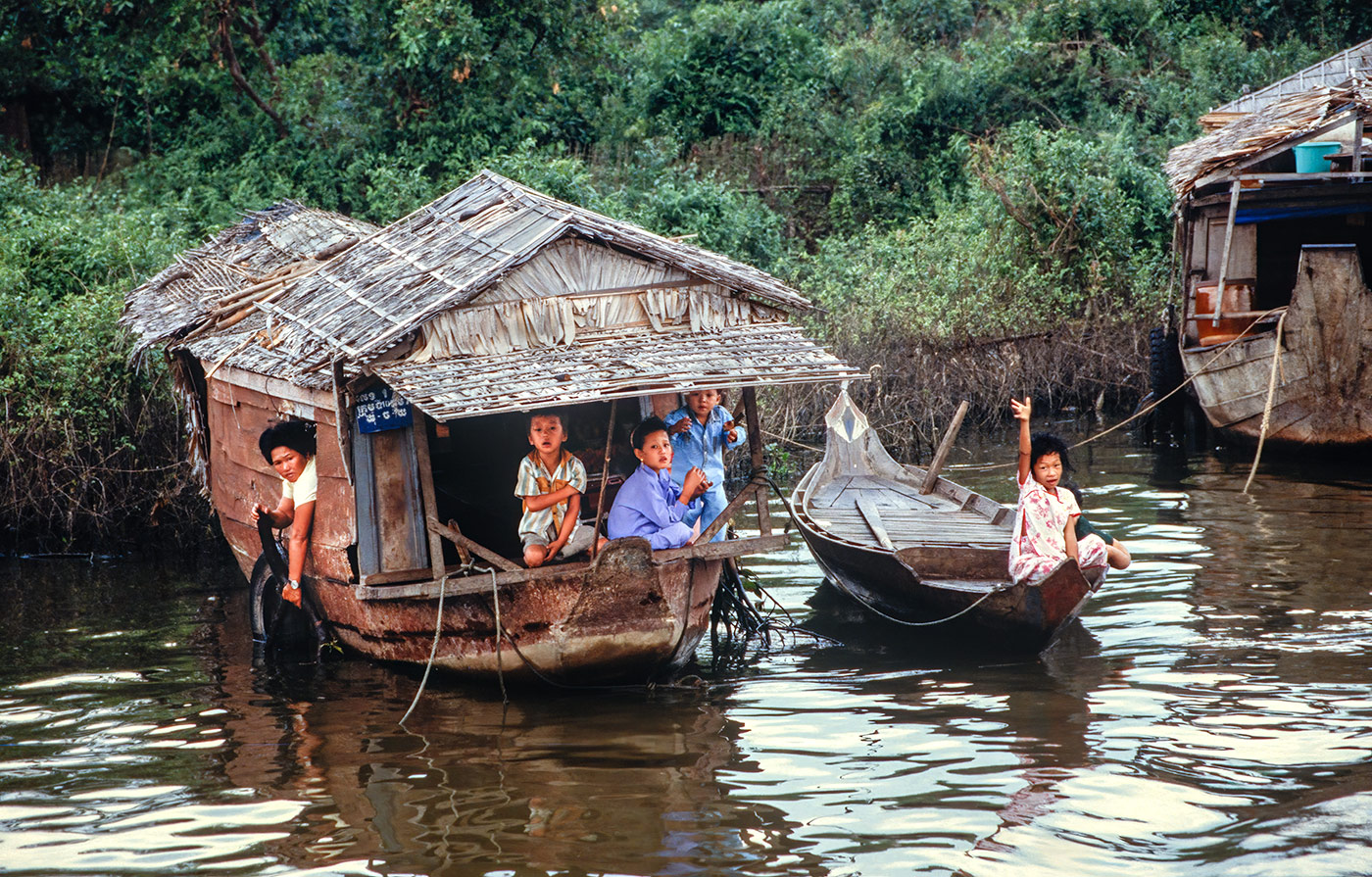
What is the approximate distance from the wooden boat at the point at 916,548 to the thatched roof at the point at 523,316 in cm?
145

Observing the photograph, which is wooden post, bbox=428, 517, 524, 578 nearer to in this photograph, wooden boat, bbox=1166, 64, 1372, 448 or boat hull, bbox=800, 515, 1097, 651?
boat hull, bbox=800, 515, 1097, 651

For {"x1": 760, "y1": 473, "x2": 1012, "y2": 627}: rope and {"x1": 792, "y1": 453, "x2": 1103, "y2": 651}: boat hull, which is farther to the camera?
{"x1": 760, "y1": 473, "x2": 1012, "y2": 627}: rope

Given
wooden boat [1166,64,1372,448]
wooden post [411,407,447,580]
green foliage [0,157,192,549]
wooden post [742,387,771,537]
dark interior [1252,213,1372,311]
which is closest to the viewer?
wooden post [411,407,447,580]

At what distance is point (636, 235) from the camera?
716 centimetres

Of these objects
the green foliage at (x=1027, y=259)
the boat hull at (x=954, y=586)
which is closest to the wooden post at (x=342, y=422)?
the boat hull at (x=954, y=586)

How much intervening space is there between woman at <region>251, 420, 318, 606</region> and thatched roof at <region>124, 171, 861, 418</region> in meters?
0.39

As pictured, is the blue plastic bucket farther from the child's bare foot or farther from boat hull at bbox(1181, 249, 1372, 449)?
the child's bare foot

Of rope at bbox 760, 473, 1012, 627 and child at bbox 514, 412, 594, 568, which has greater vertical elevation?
child at bbox 514, 412, 594, 568

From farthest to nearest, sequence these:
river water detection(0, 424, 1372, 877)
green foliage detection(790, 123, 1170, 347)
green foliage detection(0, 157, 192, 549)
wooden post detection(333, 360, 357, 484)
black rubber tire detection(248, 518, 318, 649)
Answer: green foliage detection(790, 123, 1170, 347) → green foliage detection(0, 157, 192, 549) → black rubber tire detection(248, 518, 318, 649) → wooden post detection(333, 360, 357, 484) → river water detection(0, 424, 1372, 877)

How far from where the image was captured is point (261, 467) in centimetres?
838

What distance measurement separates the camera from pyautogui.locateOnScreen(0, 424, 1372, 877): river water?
16.0 feet

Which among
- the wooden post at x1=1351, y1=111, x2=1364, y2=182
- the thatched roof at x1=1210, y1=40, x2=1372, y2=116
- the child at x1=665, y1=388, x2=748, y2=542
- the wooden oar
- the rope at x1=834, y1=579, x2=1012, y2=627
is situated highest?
the thatched roof at x1=1210, y1=40, x2=1372, y2=116

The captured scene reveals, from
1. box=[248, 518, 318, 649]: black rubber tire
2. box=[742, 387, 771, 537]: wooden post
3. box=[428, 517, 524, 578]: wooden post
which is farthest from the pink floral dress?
box=[248, 518, 318, 649]: black rubber tire

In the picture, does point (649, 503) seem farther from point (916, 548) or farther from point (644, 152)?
point (644, 152)
